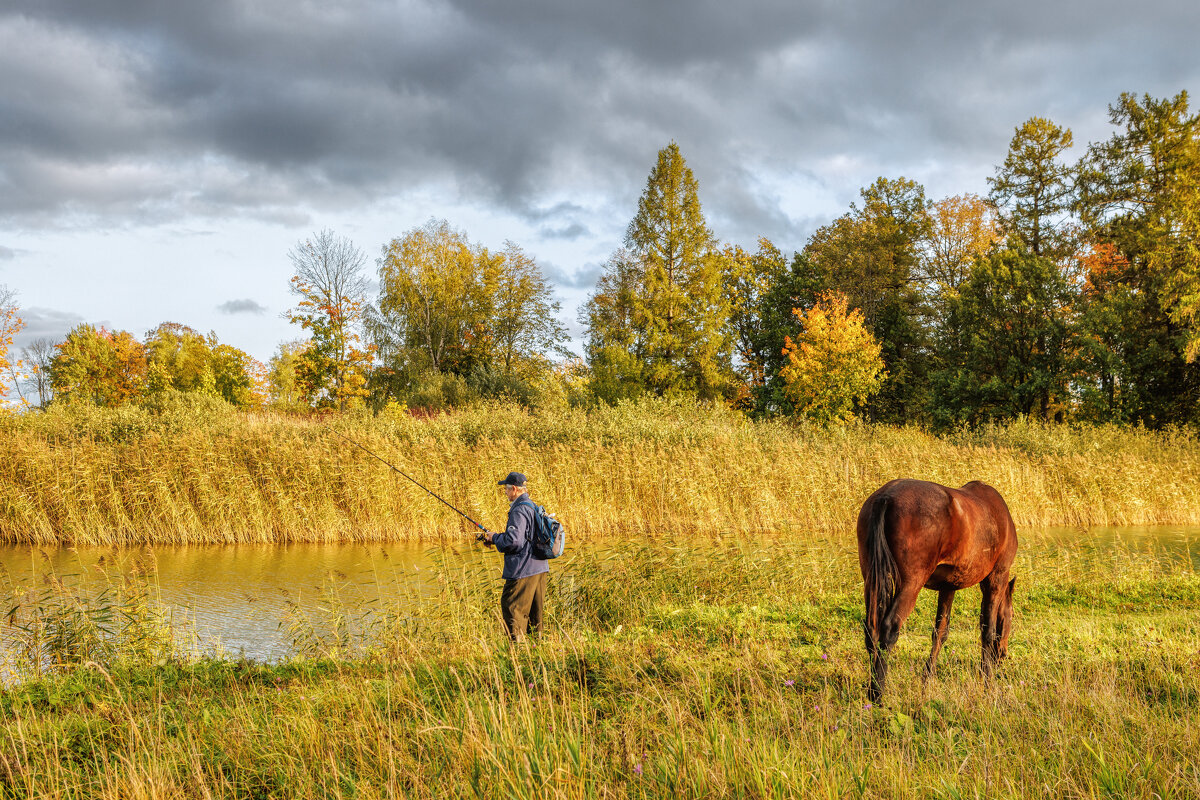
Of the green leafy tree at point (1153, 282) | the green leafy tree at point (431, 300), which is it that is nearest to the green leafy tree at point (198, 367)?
the green leafy tree at point (431, 300)

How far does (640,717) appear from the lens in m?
3.55

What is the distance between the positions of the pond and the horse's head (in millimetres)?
4423

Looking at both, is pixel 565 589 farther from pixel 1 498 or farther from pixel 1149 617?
pixel 1 498

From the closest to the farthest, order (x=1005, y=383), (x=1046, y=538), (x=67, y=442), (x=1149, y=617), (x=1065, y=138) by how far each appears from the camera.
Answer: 1. (x=1149, y=617)
2. (x=1046, y=538)
3. (x=67, y=442)
4. (x=1005, y=383)
5. (x=1065, y=138)

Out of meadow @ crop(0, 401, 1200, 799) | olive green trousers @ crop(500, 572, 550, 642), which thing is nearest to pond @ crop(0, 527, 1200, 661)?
meadow @ crop(0, 401, 1200, 799)

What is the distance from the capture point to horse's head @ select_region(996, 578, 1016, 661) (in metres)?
4.89

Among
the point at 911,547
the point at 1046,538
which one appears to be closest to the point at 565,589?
the point at 911,547

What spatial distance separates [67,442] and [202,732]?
47.3 feet

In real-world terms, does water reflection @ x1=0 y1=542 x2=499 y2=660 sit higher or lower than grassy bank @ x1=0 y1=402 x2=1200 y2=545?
lower

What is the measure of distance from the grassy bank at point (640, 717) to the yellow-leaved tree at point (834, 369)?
21.8 meters

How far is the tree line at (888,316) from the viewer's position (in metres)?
24.7

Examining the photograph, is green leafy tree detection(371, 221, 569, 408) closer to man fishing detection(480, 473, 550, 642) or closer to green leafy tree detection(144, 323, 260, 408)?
green leafy tree detection(144, 323, 260, 408)

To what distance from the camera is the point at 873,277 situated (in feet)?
109

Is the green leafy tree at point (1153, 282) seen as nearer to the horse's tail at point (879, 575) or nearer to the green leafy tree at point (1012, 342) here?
the green leafy tree at point (1012, 342)
